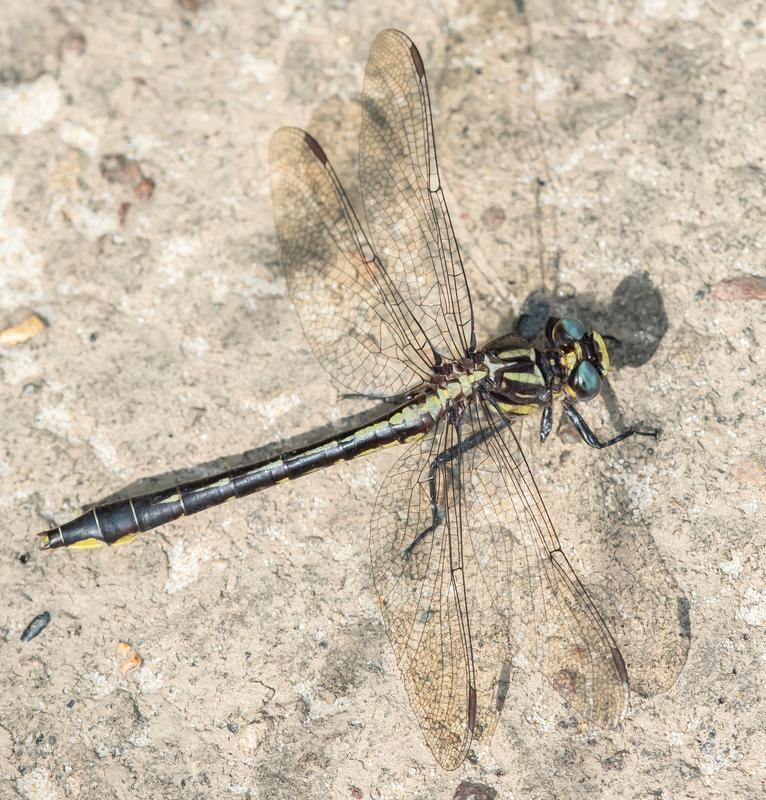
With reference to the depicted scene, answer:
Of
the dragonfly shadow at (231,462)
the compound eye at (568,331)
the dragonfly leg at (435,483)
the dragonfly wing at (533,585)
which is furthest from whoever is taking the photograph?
the dragonfly shadow at (231,462)

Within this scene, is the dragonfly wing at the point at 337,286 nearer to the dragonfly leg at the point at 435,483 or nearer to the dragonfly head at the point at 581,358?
the dragonfly leg at the point at 435,483

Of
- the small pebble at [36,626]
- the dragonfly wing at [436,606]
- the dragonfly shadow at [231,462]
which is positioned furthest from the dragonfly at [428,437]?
the small pebble at [36,626]

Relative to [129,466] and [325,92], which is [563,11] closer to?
[325,92]

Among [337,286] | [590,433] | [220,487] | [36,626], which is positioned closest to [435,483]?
[590,433]

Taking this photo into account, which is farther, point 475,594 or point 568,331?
point 568,331

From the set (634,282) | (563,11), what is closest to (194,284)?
(634,282)

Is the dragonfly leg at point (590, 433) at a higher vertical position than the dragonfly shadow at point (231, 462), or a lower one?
higher

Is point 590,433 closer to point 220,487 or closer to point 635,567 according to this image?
point 635,567
